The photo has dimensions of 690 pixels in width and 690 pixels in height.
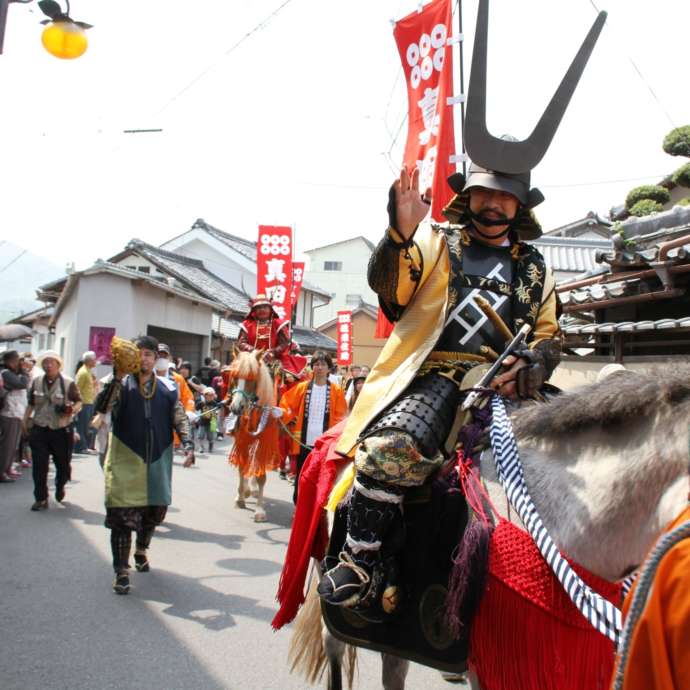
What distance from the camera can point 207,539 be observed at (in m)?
7.36

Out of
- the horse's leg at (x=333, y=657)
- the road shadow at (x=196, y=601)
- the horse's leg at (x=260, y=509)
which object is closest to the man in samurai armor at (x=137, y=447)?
the road shadow at (x=196, y=601)

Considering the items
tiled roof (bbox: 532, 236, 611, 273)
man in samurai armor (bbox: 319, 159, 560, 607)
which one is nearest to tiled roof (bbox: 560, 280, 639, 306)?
man in samurai armor (bbox: 319, 159, 560, 607)

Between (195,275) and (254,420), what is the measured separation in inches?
935

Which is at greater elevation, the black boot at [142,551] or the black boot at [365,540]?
the black boot at [365,540]

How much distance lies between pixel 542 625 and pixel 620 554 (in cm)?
36

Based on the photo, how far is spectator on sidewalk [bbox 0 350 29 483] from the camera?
10039 millimetres

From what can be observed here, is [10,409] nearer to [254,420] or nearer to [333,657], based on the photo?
[254,420]

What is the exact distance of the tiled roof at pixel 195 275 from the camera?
2588cm

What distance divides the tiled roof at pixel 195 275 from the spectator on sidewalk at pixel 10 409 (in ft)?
48.2

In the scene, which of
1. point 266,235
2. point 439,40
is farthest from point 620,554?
point 266,235

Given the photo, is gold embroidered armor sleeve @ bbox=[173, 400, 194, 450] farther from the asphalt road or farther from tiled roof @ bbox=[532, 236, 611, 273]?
tiled roof @ bbox=[532, 236, 611, 273]

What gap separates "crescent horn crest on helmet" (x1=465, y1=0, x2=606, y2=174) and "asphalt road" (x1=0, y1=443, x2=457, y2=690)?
3295 mm

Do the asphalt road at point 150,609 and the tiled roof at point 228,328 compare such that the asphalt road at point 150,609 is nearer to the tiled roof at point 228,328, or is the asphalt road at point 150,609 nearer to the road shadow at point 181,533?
the road shadow at point 181,533

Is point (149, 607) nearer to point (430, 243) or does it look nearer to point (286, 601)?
point (286, 601)
